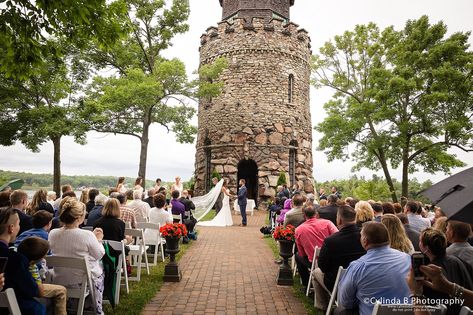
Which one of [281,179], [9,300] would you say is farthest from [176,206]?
[281,179]

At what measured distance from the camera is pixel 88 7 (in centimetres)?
Result: 552

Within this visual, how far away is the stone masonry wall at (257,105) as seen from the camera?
19.5 meters

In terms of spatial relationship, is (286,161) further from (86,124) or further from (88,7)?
(88,7)

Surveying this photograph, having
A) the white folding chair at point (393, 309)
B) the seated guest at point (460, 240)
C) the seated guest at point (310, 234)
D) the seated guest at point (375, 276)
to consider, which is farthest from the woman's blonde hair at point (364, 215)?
the white folding chair at point (393, 309)

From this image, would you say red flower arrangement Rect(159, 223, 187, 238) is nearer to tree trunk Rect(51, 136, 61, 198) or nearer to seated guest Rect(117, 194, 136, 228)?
seated guest Rect(117, 194, 136, 228)

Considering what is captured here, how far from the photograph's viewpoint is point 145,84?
571 inches

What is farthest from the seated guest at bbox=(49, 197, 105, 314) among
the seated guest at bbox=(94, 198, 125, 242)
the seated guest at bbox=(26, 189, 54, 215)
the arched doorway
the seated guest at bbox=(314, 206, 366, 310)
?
the arched doorway

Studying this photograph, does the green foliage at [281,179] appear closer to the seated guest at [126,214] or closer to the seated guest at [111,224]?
the seated guest at [126,214]

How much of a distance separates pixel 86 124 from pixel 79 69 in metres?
4.67

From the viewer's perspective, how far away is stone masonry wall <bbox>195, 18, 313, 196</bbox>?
19453 mm

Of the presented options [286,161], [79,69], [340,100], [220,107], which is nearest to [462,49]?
[340,100]

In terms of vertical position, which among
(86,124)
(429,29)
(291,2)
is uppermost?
(291,2)

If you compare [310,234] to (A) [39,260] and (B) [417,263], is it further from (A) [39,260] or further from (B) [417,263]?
(A) [39,260]

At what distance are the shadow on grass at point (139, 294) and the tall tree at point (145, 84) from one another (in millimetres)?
9848
